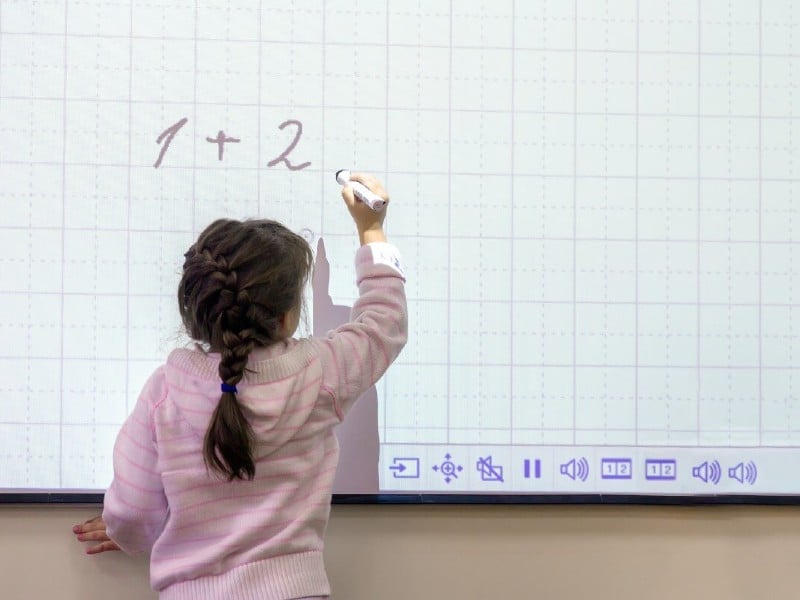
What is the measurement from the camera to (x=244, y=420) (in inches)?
31.1

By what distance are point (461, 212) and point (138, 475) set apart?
51cm

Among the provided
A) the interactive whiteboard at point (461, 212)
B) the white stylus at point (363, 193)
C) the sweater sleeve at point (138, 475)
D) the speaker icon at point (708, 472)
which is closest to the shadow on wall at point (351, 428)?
the interactive whiteboard at point (461, 212)

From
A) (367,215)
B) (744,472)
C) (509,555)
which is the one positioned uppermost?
(367,215)

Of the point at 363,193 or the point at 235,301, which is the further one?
the point at 363,193

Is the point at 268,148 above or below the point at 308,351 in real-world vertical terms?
above

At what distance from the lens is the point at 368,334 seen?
2.89 feet

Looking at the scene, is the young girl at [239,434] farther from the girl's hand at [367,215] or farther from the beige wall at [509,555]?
the beige wall at [509,555]

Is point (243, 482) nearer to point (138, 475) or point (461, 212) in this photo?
point (138, 475)

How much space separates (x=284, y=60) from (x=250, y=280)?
0.37 meters

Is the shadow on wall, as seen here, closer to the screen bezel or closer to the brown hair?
the screen bezel

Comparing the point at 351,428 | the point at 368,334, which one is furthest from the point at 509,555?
the point at 368,334

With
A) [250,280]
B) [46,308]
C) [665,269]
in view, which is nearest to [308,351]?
[250,280]

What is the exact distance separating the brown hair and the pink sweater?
24mm

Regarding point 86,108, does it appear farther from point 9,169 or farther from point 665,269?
point 665,269
